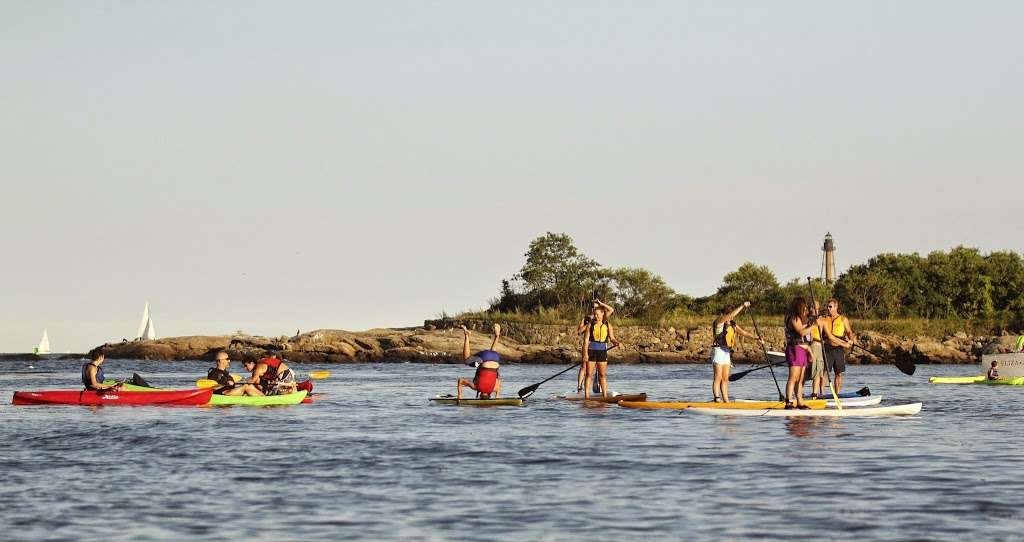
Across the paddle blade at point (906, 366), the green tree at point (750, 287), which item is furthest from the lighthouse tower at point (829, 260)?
the paddle blade at point (906, 366)

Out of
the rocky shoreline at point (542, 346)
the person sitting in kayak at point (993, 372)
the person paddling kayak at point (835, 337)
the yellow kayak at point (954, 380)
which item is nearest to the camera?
the person paddling kayak at point (835, 337)

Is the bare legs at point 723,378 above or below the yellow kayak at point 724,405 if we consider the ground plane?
above

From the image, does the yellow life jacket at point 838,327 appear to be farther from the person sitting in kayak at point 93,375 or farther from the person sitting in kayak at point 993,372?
the person sitting in kayak at point 993,372

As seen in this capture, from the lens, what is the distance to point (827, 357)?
93.1 feet

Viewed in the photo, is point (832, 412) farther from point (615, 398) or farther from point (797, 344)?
point (615, 398)

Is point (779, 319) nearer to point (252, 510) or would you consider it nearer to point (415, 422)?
point (415, 422)

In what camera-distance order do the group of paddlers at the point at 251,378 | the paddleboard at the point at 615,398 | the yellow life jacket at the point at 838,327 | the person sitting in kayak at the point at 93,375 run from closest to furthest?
1. the yellow life jacket at the point at 838,327
2. the paddleboard at the point at 615,398
3. the group of paddlers at the point at 251,378
4. the person sitting in kayak at the point at 93,375

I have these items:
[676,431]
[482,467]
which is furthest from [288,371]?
[482,467]

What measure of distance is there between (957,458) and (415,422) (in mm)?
11062

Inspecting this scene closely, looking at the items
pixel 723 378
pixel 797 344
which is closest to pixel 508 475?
pixel 797 344

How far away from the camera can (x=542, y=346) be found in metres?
78.8

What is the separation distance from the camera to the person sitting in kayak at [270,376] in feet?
104

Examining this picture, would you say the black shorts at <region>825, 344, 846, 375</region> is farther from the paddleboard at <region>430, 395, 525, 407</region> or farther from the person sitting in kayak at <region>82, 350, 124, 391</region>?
the person sitting in kayak at <region>82, 350, 124, 391</region>

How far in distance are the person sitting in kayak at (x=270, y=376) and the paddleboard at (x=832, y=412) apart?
34.9 ft
